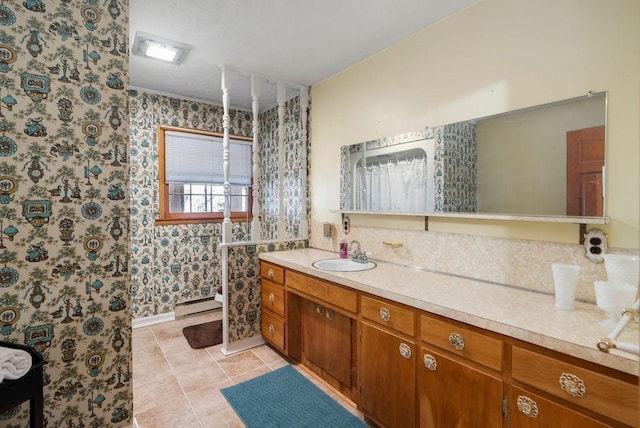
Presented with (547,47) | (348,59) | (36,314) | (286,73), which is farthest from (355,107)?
(36,314)

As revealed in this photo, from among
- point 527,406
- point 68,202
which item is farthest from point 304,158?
point 527,406

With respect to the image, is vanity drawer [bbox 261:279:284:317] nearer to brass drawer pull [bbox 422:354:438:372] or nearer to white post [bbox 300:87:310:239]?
white post [bbox 300:87:310:239]

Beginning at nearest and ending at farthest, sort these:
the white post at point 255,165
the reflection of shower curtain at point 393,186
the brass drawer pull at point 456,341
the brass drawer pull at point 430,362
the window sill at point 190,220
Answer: the brass drawer pull at point 456,341 < the brass drawer pull at point 430,362 < the reflection of shower curtain at point 393,186 < the white post at point 255,165 < the window sill at point 190,220

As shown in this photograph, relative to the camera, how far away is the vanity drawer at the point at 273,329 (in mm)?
2520

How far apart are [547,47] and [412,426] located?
2032 mm

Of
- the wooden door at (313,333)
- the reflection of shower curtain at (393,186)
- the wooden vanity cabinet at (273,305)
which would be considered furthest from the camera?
the wooden vanity cabinet at (273,305)

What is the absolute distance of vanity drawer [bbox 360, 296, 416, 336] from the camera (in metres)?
1.50

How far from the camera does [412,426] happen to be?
4.89 feet

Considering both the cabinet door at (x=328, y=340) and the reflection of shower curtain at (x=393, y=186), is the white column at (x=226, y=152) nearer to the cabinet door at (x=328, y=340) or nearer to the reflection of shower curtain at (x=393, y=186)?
the cabinet door at (x=328, y=340)

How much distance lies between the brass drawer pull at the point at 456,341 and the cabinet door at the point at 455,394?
70 millimetres

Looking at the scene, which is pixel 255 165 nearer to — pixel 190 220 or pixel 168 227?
pixel 190 220

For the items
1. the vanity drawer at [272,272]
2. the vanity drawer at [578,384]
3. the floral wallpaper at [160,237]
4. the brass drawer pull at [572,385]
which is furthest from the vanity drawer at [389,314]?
the floral wallpaper at [160,237]

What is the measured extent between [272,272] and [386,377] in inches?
51.1

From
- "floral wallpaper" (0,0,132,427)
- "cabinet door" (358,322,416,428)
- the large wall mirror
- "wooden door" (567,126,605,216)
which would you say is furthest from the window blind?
A: "wooden door" (567,126,605,216)
